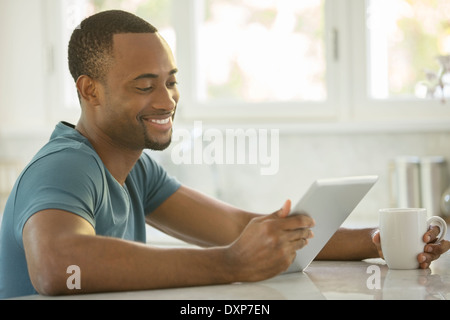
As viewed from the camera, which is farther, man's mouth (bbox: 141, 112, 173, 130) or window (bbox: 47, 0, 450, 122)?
window (bbox: 47, 0, 450, 122)

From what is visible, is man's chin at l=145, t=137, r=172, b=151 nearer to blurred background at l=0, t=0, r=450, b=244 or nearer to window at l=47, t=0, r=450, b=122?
blurred background at l=0, t=0, r=450, b=244

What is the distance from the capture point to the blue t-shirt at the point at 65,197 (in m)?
1.17

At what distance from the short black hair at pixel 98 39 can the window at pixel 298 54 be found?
155cm

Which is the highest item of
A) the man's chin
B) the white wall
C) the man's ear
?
the man's ear

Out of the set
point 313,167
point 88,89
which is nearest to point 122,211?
point 88,89

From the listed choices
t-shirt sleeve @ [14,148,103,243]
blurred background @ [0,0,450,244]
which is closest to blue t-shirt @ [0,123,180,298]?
t-shirt sleeve @ [14,148,103,243]

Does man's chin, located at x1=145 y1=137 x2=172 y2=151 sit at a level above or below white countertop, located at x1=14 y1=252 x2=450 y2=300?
above

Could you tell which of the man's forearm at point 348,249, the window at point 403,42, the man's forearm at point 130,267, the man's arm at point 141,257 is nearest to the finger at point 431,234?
the man's forearm at point 348,249

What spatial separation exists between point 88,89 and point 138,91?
11cm

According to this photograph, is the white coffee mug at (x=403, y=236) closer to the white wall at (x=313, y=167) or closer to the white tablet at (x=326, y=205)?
the white tablet at (x=326, y=205)

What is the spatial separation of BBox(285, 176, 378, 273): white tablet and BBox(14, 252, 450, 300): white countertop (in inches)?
1.6

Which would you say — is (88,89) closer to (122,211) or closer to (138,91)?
(138,91)

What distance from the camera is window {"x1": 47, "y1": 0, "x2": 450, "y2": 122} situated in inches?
113
